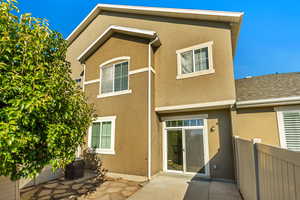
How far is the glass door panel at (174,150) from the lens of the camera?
7867 mm

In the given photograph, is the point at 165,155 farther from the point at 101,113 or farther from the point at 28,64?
the point at 28,64

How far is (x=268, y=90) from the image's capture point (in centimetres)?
779

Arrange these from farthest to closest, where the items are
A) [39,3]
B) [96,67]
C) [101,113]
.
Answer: [39,3] → [96,67] → [101,113]

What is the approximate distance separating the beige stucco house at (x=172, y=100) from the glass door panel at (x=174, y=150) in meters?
0.05

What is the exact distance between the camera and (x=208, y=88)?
24.1 ft

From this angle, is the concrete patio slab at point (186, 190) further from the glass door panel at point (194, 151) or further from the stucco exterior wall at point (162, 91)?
the stucco exterior wall at point (162, 91)

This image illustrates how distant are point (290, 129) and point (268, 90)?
223 centimetres

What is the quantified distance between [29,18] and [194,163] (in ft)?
27.0

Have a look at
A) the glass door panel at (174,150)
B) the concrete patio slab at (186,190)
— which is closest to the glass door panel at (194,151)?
the glass door panel at (174,150)

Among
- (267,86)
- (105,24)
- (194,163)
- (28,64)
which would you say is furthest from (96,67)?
(267,86)

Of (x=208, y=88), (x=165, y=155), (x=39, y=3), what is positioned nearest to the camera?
(x=208, y=88)

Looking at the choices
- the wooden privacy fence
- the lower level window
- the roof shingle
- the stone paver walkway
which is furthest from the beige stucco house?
the wooden privacy fence

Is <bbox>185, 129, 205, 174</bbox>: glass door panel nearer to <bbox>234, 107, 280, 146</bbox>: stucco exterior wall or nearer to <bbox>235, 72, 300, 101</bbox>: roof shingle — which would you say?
<bbox>234, 107, 280, 146</bbox>: stucco exterior wall

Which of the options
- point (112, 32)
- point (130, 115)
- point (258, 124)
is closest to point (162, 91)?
point (130, 115)
